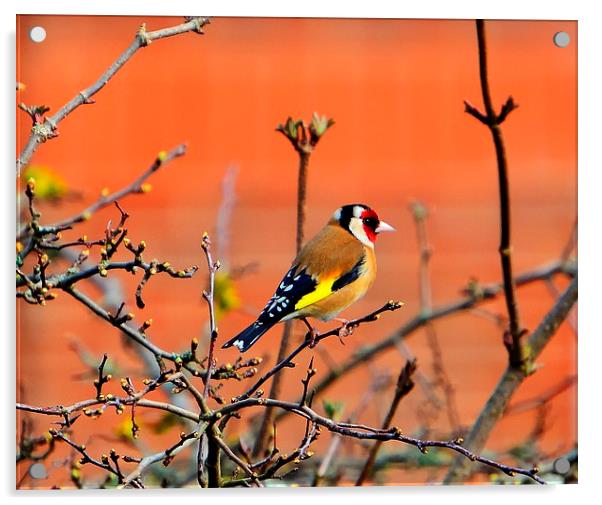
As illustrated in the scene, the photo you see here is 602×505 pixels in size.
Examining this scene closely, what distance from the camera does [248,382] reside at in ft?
6.55

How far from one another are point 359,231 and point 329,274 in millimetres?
113

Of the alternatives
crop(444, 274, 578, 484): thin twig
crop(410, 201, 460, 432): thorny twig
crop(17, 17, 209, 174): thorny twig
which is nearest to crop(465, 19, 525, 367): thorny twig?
crop(444, 274, 578, 484): thin twig

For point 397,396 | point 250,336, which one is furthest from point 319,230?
point 397,396

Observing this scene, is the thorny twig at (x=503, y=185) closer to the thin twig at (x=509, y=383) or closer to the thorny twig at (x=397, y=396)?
the thin twig at (x=509, y=383)

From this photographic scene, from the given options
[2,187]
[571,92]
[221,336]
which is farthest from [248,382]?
[571,92]

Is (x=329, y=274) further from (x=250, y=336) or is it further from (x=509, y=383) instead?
(x=509, y=383)

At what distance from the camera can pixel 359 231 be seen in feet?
6.36

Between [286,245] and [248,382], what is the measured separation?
0.30 metres

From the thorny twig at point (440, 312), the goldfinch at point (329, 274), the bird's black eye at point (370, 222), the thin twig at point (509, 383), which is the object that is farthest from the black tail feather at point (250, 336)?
the thin twig at point (509, 383)

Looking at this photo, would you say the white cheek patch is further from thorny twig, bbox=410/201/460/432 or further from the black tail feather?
the black tail feather

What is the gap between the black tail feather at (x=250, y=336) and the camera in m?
1.86

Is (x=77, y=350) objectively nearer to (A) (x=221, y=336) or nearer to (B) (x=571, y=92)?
(A) (x=221, y=336)

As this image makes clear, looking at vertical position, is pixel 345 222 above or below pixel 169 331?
above

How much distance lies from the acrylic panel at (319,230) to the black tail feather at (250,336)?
0.7 inches
